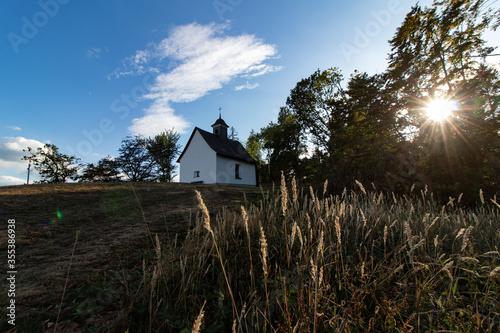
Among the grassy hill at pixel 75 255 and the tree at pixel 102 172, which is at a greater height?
the tree at pixel 102 172

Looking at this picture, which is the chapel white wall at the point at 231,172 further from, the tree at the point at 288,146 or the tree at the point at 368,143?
the tree at the point at 368,143

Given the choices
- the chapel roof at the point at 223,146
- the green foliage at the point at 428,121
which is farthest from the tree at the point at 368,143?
the chapel roof at the point at 223,146

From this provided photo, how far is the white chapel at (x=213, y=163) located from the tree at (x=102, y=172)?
42.3ft

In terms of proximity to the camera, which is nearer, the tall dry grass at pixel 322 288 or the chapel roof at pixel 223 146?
the tall dry grass at pixel 322 288

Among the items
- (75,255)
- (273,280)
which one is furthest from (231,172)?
(273,280)

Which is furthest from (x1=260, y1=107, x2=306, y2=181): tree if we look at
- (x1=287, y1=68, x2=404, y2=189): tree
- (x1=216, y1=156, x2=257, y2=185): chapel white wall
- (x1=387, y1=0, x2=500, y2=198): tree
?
(x1=387, y1=0, x2=500, y2=198): tree

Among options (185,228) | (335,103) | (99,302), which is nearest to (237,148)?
(335,103)

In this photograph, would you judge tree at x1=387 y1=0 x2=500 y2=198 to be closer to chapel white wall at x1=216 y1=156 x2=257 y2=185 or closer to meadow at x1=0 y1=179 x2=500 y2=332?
meadow at x1=0 y1=179 x2=500 y2=332

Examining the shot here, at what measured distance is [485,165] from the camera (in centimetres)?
759

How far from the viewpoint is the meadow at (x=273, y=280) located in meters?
1.57

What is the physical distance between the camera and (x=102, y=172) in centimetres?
3281

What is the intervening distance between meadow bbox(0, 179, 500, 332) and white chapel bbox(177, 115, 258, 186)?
20.4 meters

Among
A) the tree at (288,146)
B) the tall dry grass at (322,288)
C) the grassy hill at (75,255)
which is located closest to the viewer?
the tall dry grass at (322,288)

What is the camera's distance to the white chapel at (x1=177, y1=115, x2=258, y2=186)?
2480 cm
